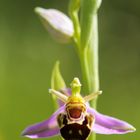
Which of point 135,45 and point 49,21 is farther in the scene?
point 135,45

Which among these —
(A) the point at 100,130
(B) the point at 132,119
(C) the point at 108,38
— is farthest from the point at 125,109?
(A) the point at 100,130

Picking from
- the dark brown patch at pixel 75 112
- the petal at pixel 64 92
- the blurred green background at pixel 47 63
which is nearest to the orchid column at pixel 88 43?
the petal at pixel 64 92

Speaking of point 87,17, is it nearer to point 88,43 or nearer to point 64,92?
point 88,43

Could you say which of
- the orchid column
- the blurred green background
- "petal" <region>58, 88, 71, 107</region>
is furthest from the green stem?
the blurred green background

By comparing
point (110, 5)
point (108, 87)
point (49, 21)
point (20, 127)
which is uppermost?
point (110, 5)

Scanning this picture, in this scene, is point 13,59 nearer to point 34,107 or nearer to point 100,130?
point 34,107

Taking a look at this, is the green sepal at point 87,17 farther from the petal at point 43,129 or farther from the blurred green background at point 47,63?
the blurred green background at point 47,63

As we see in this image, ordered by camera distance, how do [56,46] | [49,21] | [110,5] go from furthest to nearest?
[110,5]
[56,46]
[49,21]

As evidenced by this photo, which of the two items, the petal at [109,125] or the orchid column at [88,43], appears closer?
the petal at [109,125]
